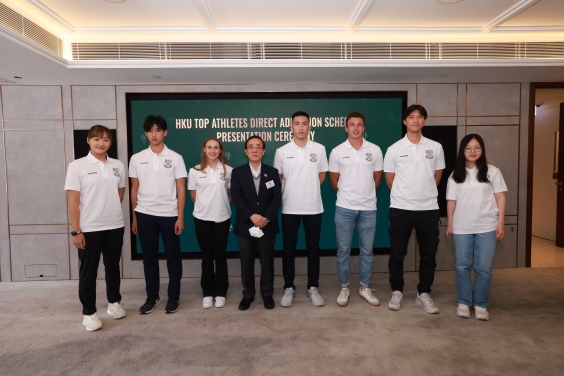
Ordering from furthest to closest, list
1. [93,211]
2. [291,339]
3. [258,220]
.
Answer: [258,220] < [93,211] < [291,339]

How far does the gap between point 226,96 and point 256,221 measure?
2.05m

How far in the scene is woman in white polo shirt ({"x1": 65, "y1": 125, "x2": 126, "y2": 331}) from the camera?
8.63 feet

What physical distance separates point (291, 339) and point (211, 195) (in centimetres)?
150

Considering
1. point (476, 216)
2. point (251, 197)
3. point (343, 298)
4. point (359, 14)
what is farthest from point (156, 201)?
point (476, 216)

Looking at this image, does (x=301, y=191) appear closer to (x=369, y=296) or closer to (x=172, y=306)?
(x=369, y=296)

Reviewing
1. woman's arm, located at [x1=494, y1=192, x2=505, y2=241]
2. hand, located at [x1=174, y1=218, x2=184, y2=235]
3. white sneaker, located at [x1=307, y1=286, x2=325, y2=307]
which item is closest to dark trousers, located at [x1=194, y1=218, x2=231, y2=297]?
hand, located at [x1=174, y1=218, x2=184, y2=235]

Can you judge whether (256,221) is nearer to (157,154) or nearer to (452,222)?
(157,154)

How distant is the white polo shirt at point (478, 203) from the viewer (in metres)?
2.79

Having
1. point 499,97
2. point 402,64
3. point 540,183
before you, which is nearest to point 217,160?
point 402,64

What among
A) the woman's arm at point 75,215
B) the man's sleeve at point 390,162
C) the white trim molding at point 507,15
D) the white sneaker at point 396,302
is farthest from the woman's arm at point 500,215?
the woman's arm at point 75,215

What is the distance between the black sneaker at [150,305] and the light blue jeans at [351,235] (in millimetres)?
1947

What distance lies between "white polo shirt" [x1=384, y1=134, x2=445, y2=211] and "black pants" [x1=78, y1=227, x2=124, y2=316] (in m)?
2.70

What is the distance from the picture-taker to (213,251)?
3.19 metres

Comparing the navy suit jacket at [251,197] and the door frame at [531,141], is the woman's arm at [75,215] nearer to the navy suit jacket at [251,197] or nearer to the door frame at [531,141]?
the navy suit jacket at [251,197]
